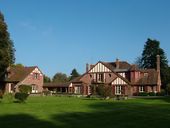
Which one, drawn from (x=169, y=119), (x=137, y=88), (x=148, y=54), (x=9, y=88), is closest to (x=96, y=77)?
(x=137, y=88)

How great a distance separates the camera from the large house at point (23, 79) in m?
74.5

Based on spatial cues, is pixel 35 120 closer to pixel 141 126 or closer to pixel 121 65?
pixel 141 126

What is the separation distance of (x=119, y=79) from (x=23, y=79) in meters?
18.8

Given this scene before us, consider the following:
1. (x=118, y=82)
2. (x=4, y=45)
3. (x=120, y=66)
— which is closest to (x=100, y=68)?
(x=118, y=82)

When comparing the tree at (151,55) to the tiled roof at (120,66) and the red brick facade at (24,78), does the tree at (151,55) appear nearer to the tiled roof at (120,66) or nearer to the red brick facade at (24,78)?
the tiled roof at (120,66)

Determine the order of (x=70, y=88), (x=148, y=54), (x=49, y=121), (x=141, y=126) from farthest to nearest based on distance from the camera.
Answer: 1. (x=148, y=54)
2. (x=70, y=88)
3. (x=49, y=121)
4. (x=141, y=126)

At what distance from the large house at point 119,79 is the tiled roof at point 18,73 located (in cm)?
Result: 956

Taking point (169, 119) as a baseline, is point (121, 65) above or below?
above

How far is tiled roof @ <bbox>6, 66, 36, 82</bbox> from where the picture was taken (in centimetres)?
7500

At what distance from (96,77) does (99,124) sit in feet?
187

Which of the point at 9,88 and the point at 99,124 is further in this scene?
the point at 9,88

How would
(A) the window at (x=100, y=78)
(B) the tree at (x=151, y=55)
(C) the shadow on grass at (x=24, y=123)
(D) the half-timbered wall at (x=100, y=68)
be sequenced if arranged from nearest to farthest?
(C) the shadow on grass at (x=24, y=123)
(D) the half-timbered wall at (x=100, y=68)
(A) the window at (x=100, y=78)
(B) the tree at (x=151, y=55)

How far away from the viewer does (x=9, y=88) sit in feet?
248

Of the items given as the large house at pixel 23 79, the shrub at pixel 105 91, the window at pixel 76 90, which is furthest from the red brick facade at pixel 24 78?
the shrub at pixel 105 91
